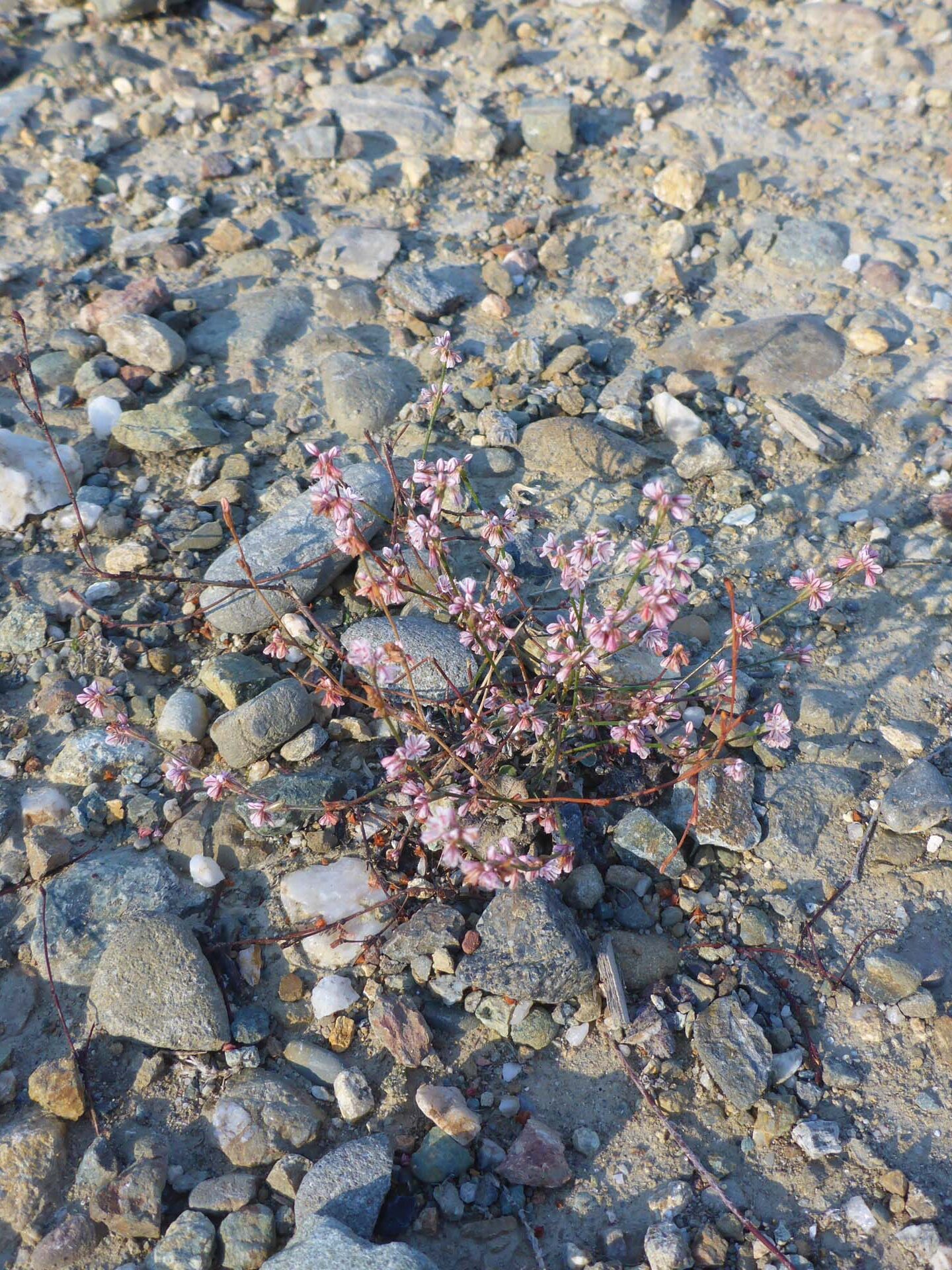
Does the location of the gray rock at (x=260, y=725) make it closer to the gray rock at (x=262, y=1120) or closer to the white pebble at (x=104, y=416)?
the gray rock at (x=262, y=1120)

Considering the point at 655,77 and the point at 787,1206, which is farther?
the point at 655,77

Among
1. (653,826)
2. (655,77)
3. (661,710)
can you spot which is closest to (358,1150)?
(653,826)

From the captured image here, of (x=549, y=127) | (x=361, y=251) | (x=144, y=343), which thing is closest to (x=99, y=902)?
(x=144, y=343)

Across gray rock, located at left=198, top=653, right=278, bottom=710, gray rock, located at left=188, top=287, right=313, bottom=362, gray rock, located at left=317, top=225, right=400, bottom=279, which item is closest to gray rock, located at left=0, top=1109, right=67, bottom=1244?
gray rock, located at left=198, top=653, right=278, bottom=710

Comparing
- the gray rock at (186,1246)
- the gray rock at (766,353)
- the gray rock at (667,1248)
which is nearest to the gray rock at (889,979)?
the gray rock at (667,1248)

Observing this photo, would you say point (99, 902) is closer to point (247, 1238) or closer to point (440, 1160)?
point (247, 1238)

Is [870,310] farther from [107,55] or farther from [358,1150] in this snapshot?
[107,55]

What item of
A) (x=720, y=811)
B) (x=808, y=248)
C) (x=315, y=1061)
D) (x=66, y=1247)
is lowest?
(x=66, y=1247)
